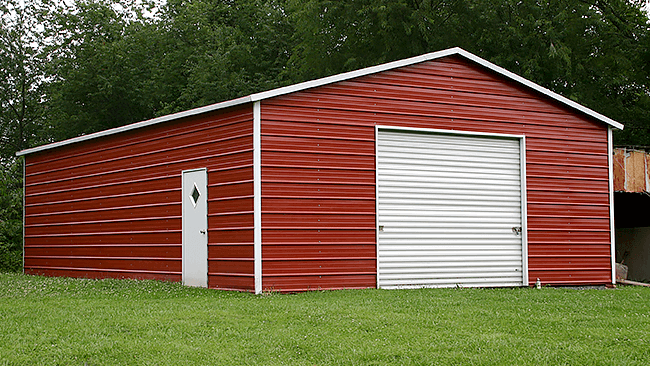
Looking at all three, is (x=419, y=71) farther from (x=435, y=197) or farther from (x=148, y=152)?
(x=148, y=152)

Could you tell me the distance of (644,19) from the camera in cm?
2617

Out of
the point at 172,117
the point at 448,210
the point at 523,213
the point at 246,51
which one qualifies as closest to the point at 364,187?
the point at 448,210

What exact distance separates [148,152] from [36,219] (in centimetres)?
489

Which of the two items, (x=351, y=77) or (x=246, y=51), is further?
(x=246, y=51)

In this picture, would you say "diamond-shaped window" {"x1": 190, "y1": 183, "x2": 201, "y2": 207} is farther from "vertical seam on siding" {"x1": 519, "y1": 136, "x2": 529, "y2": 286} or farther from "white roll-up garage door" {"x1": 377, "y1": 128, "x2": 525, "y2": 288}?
"vertical seam on siding" {"x1": 519, "y1": 136, "x2": 529, "y2": 286}

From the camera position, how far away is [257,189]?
1235 cm

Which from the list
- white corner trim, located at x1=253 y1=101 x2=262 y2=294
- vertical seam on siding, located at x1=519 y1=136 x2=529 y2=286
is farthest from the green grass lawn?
vertical seam on siding, located at x1=519 y1=136 x2=529 y2=286

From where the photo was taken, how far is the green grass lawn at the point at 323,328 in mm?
7395

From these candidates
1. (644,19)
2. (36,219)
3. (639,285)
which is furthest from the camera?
(644,19)

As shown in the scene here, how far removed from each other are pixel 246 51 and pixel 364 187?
1953 centimetres

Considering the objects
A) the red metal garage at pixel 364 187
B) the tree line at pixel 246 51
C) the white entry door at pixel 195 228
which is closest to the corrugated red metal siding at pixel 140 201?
the red metal garage at pixel 364 187

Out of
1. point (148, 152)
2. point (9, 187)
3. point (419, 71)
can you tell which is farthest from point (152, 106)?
point (419, 71)

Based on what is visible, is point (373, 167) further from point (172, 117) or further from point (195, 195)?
point (172, 117)

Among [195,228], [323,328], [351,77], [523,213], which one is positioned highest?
[351,77]
